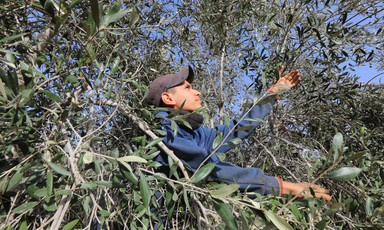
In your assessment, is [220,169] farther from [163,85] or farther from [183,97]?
[163,85]

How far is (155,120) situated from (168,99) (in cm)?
49

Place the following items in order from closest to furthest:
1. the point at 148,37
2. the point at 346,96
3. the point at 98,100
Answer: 1. the point at 98,100
2. the point at 346,96
3. the point at 148,37

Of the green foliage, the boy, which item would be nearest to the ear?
the boy

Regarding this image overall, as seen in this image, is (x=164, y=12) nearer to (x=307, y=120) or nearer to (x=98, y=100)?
(x=98, y=100)

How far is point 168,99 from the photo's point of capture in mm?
1920

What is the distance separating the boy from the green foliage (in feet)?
0.40

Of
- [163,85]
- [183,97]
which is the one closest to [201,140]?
[183,97]

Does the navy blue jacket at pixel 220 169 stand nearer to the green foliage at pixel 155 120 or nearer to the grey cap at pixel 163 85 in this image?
the green foliage at pixel 155 120

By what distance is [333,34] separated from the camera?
1.71 m

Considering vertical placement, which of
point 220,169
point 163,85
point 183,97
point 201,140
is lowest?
point 201,140

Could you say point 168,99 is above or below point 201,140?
above

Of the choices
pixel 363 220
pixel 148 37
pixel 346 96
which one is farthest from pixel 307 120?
pixel 148 37

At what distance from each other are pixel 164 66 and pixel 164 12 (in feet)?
1.92

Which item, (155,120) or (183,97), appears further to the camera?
(183,97)
